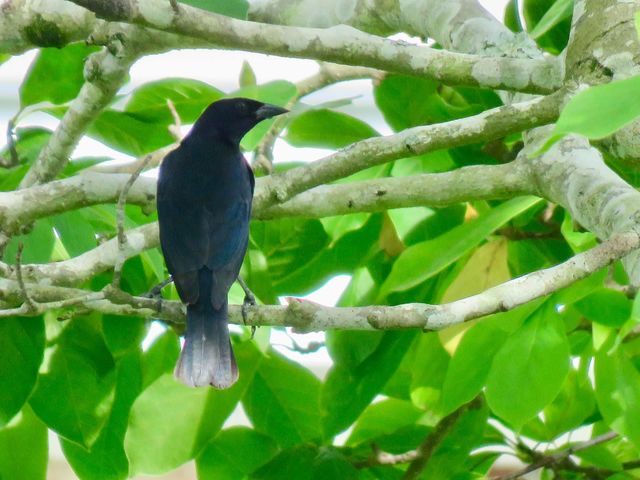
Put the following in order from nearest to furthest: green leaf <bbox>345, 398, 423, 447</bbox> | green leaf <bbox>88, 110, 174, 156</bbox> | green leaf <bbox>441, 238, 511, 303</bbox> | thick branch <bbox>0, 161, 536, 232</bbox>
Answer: thick branch <bbox>0, 161, 536, 232</bbox> < green leaf <bbox>441, 238, 511, 303</bbox> < green leaf <bbox>88, 110, 174, 156</bbox> < green leaf <bbox>345, 398, 423, 447</bbox>

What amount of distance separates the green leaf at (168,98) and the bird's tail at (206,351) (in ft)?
2.93

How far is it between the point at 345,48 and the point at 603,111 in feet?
4.22

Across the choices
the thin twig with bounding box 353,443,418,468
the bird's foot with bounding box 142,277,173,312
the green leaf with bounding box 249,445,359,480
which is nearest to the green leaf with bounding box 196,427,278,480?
the green leaf with bounding box 249,445,359,480

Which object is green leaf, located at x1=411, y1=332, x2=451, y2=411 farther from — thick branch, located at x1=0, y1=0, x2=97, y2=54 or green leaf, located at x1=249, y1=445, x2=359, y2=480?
thick branch, located at x1=0, y1=0, x2=97, y2=54

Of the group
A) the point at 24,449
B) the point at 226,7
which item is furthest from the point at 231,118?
the point at 24,449

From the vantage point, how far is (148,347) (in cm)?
394

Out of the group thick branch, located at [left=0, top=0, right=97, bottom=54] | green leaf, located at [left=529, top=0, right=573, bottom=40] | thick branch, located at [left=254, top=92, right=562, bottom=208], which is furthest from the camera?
green leaf, located at [left=529, top=0, right=573, bottom=40]

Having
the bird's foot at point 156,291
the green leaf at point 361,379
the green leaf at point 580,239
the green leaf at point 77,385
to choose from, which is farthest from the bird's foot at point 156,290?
the green leaf at point 580,239

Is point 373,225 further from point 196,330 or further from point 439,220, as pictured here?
point 196,330

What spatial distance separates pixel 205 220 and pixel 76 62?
758mm

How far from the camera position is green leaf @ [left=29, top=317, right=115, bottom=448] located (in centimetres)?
342

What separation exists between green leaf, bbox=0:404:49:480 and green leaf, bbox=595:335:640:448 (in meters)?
1.72

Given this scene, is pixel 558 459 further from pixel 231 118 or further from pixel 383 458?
pixel 231 118

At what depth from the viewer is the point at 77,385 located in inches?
136
